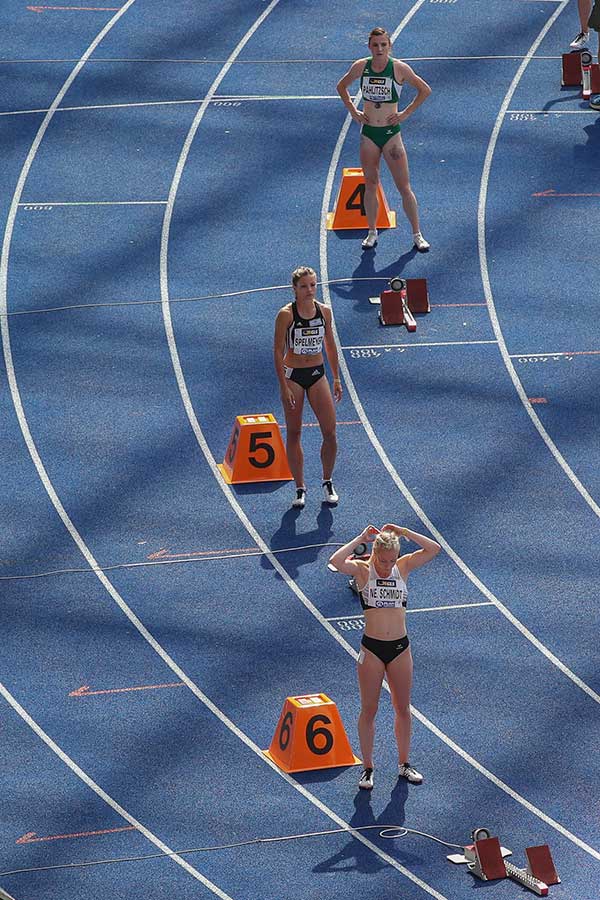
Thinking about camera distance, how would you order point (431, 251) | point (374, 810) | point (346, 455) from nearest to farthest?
point (374, 810), point (346, 455), point (431, 251)

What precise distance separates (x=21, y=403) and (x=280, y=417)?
6.95 ft

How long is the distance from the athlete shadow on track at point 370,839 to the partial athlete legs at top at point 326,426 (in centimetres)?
326

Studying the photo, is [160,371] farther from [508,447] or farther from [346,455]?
[508,447]

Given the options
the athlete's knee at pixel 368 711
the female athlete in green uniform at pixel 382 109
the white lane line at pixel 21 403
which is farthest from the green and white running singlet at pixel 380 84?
the athlete's knee at pixel 368 711

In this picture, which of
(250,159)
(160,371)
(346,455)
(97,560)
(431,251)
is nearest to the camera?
(97,560)

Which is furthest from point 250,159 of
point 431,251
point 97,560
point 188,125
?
point 97,560

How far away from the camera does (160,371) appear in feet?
54.6

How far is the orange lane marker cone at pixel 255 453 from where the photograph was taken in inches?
600

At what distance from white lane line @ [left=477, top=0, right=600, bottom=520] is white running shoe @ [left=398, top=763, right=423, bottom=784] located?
4.87 ft

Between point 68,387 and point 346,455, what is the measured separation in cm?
248

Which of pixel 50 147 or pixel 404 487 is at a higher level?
pixel 50 147

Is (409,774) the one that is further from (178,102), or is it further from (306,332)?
(178,102)

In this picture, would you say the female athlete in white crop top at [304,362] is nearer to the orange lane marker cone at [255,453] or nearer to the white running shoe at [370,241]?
the orange lane marker cone at [255,453]

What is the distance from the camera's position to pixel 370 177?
57.7 feet
